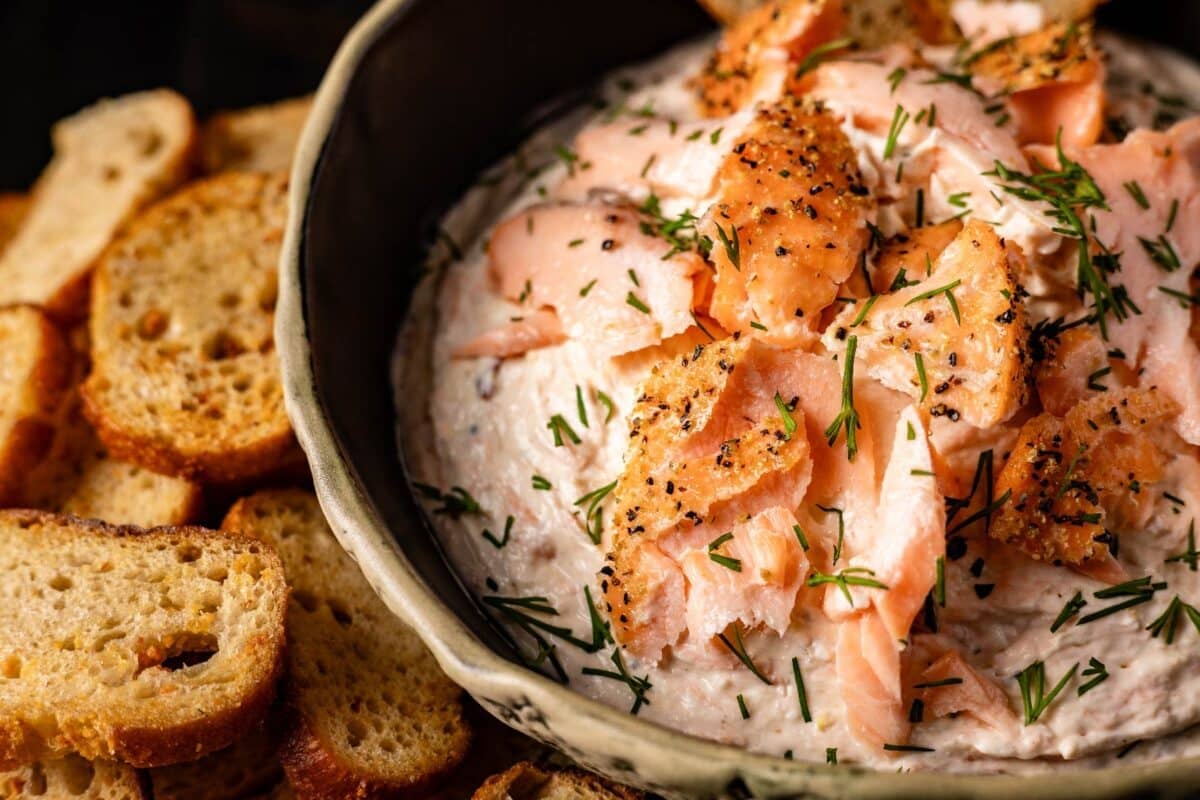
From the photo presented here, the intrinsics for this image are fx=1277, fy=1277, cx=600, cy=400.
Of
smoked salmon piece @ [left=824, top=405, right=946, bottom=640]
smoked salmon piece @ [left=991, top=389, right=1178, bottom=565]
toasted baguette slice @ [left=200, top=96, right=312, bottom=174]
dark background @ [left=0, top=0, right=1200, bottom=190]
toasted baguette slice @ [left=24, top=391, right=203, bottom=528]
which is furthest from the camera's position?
dark background @ [left=0, top=0, right=1200, bottom=190]

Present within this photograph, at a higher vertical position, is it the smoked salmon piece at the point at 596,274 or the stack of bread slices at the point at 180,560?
the smoked salmon piece at the point at 596,274

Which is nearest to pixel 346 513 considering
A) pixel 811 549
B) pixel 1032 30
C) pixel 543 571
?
pixel 543 571

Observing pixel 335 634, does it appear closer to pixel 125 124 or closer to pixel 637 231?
pixel 637 231

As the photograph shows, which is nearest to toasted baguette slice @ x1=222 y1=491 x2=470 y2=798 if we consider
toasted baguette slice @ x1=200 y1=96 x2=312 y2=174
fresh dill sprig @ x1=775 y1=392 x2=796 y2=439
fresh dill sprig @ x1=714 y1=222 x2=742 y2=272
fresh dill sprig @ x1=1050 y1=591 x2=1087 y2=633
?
fresh dill sprig @ x1=775 y1=392 x2=796 y2=439

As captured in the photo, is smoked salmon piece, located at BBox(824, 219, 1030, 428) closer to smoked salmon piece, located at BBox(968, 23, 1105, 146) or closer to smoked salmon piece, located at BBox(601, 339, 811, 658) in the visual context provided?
smoked salmon piece, located at BBox(601, 339, 811, 658)

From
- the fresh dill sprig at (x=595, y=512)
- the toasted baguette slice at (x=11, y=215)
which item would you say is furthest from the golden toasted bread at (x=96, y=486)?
the fresh dill sprig at (x=595, y=512)

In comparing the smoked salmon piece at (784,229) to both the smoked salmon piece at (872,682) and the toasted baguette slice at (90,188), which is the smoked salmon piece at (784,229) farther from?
the toasted baguette slice at (90,188)
